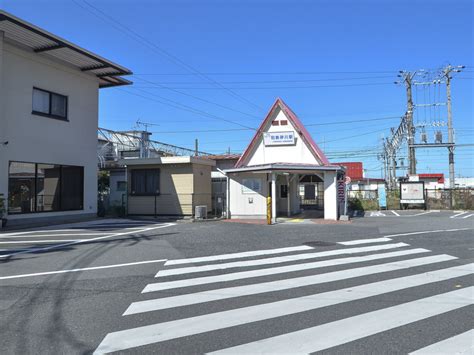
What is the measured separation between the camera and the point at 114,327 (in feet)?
16.8

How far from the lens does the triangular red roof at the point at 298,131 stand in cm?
2241

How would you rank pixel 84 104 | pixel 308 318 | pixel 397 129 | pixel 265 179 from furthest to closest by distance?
1. pixel 397 129
2. pixel 265 179
3. pixel 84 104
4. pixel 308 318

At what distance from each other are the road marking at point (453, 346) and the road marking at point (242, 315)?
1735mm

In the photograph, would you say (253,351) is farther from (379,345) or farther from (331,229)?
(331,229)

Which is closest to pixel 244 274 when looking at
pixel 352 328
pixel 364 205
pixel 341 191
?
pixel 352 328

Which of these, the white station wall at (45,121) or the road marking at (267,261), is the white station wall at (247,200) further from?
the road marking at (267,261)

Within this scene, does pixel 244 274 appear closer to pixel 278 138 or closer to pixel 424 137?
pixel 278 138

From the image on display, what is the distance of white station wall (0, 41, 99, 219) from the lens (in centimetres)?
1672

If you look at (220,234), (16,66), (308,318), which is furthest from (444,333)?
(16,66)

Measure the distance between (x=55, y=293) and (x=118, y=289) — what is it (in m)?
1.00

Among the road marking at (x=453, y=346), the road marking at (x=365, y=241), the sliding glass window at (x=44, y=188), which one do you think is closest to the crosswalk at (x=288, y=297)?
the road marking at (x=453, y=346)

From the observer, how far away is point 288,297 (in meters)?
6.49

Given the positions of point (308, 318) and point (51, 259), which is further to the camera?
point (51, 259)

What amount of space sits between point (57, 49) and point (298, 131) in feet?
41.9
